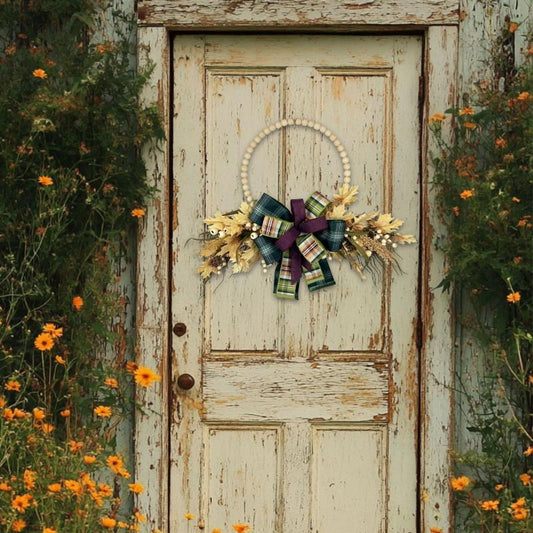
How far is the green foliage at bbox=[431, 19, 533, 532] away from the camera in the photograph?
391cm

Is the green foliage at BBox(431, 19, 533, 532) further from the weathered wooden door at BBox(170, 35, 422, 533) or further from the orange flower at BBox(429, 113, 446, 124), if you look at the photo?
the weathered wooden door at BBox(170, 35, 422, 533)

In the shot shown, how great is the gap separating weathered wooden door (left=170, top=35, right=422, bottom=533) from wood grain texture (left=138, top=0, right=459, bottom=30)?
0.11 m

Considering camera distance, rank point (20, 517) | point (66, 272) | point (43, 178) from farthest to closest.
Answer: point (66, 272)
point (43, 178)
point (20, 517)

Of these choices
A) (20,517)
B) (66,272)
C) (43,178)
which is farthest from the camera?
(66,272)

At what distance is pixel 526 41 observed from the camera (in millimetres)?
4148

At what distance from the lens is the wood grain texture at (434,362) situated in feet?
13.7

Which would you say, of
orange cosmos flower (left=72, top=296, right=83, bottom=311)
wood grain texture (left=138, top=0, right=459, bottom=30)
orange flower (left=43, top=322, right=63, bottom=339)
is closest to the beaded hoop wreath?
wood grain texture (left=138, top=0, right=459, bottom=30)

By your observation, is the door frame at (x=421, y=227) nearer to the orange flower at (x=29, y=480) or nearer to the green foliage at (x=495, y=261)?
the green foliage at (x=495, y=261)

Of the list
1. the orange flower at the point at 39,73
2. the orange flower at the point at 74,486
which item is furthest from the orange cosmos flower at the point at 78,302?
the orange flower at the point at 74,486

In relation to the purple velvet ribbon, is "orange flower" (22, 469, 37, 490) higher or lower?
lower

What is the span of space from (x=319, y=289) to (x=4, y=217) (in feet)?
4.42

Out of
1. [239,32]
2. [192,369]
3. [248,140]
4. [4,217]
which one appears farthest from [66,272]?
[239,32]

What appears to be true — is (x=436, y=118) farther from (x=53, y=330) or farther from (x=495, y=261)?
(x=53, y=330)

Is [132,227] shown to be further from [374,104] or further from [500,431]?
[500,431]
